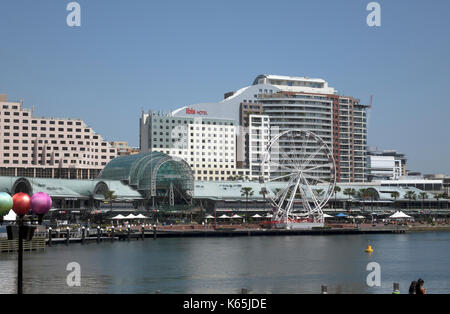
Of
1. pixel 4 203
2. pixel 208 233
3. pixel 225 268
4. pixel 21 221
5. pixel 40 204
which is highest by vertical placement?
pixel 4 203

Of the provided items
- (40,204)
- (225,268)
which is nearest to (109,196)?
(225,268)

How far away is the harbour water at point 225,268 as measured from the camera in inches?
2571

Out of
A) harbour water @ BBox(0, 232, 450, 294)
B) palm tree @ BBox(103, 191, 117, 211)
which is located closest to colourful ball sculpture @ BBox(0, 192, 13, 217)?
harbour water @ BBox(0, 232, 450, 294)

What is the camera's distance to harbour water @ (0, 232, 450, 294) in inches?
2571

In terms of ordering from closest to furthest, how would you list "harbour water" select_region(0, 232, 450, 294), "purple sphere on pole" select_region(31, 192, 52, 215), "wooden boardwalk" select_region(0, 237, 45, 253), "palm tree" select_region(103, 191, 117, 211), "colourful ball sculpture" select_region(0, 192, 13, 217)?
"colourful ball sculpture" select_region(0, 192, 13, 217) → "purple sphere on pole" select_region(31, 192, 52, 215) → "harbour water" select_region(0, 232, 450, 294) → "wooden boardwalk" select_region(0, 237, 45, 253) → "palm tree" select_region(103, 191, 117, 211)

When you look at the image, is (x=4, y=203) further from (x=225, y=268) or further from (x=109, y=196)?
(x=109, y=196)

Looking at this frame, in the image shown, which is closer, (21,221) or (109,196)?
(21,221)

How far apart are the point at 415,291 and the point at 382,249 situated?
3366 inches

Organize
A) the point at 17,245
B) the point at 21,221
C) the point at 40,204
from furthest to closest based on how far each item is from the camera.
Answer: the point at 17,245 < the point at 40,204 < the point at 21,221

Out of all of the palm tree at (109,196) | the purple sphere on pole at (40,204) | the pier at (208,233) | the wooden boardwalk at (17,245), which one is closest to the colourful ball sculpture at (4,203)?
the purple sphere on pole at (40,204)

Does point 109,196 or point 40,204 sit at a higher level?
point 40,204

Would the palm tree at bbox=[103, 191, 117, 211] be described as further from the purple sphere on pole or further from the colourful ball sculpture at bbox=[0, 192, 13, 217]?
the colourful ball sculpture at bbox=[0, 192, 13, 217]

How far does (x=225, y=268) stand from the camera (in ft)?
278
